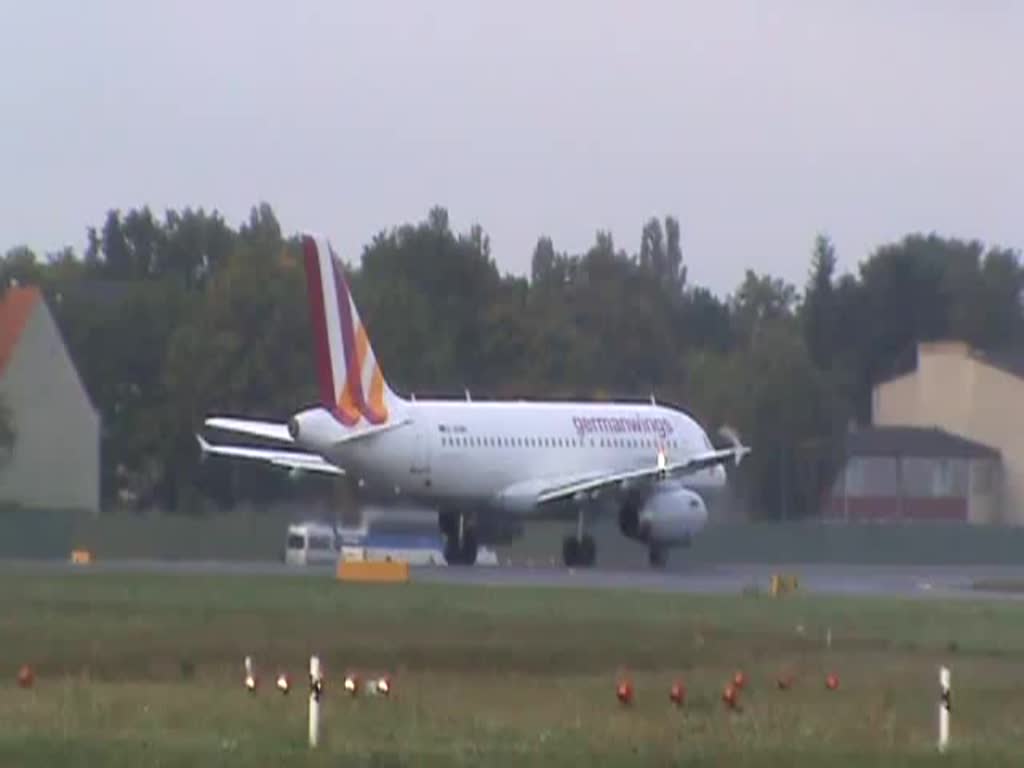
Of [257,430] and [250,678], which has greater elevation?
[257,430]

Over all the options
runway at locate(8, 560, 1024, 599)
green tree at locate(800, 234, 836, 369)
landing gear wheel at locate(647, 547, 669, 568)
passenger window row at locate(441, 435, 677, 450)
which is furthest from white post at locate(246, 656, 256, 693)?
green tree at locate(800, 234, 836, 369)

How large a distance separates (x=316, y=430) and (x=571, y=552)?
8.72 metres

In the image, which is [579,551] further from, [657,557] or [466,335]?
[466,335]

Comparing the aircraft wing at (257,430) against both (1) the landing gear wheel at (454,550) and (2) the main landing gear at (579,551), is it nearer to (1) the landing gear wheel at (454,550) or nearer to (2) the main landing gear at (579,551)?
(1) the landing gear wheel at (454,550)

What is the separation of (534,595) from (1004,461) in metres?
68.2

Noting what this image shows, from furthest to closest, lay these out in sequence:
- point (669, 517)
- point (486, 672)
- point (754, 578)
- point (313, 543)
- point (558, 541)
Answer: point (558, 541) → point (313, 543) → point (669, 517) → point (754, 578) → point (486, 672)

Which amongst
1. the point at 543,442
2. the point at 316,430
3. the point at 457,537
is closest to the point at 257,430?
the point at 457,537

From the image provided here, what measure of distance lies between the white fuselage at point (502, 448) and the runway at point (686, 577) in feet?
6.83

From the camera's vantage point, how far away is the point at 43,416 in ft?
330

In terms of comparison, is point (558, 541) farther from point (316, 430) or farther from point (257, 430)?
point (316, 430)

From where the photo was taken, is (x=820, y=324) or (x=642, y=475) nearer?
(x=642, y=475)

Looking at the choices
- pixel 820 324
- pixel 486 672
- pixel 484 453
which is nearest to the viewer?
pixel 486 672

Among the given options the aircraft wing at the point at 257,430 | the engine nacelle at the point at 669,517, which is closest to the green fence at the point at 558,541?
the aircraft wing at the point at 257,430

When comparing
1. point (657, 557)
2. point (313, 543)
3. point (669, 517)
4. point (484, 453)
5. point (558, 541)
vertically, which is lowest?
point (657, 557)
